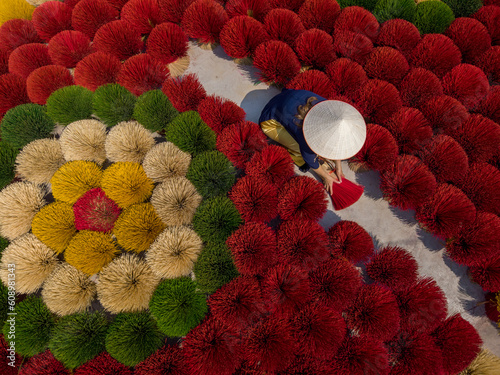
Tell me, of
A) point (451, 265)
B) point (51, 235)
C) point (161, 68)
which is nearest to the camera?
point (51, 235)

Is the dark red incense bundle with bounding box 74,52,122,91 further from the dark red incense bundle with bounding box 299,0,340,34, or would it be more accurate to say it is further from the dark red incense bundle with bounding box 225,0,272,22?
the dark red incense bundle with bounding box 299,0,340,34

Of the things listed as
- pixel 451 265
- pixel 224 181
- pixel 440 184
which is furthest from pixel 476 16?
pixel 224 181

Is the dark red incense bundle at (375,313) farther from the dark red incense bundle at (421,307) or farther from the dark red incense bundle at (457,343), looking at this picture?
the dark red incense bundle at (457,343)

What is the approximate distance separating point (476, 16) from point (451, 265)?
189cm

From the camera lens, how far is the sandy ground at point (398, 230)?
1.54m

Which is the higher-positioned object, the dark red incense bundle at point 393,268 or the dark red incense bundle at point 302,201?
the dark red incense bundle at point 302,201

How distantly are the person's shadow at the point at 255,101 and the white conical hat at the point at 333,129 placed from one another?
0.79m

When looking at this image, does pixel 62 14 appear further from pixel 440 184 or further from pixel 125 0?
pixel 440 184

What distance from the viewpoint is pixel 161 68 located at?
70.2 inches

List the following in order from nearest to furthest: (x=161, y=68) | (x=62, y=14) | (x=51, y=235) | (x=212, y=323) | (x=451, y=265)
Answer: (x=212, y=323) → (x=51, y=235) → (x=451, y=265) → (x=161, y=68) → (x=62, y=14)

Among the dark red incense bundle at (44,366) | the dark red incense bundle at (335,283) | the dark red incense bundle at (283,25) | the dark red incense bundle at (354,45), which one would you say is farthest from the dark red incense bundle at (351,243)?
the dark red incense bundle at (44,366)

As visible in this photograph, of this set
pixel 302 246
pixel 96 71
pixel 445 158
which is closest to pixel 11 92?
pixel 96 71

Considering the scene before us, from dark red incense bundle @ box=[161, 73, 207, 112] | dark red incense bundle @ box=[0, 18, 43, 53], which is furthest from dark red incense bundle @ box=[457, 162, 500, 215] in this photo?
dark red incense bundle @ box=[0, 18, 43, 53]

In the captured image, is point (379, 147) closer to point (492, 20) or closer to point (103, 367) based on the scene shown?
Answer: point (492, 20)
